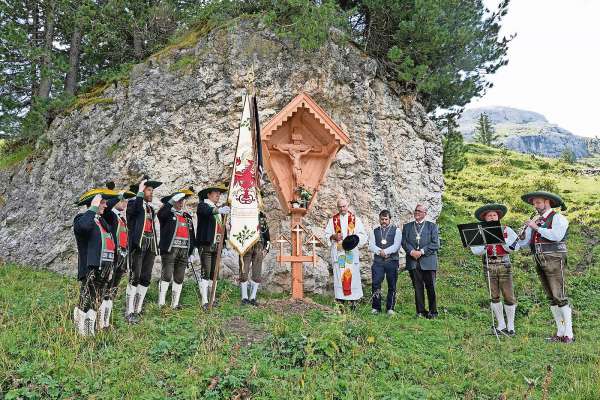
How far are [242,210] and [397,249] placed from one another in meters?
2.93

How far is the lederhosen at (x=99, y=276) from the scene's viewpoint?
5973 mm

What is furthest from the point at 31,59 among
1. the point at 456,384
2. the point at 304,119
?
the point at 456,384

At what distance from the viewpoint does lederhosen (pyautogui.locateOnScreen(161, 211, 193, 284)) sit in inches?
307

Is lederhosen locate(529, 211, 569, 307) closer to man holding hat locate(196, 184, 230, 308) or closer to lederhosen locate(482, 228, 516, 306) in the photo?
lederhosen locate(482, 228, 516, 306)

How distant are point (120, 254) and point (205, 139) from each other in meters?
5.28

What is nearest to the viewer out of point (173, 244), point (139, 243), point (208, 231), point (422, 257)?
point (139, 243)

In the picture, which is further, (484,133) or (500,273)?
(484,133)

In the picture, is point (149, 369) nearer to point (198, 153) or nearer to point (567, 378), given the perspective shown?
point (567, 378)

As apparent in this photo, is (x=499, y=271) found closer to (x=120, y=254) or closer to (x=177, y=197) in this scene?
(x=177, y=197)

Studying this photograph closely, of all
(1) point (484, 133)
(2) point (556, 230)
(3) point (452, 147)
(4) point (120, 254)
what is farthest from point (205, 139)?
(1) point (484, 133)

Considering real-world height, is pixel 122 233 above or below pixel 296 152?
below

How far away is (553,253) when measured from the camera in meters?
6.84

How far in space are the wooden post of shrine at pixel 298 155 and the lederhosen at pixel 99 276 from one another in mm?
3194

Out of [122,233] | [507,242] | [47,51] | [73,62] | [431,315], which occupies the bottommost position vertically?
[431,315]
